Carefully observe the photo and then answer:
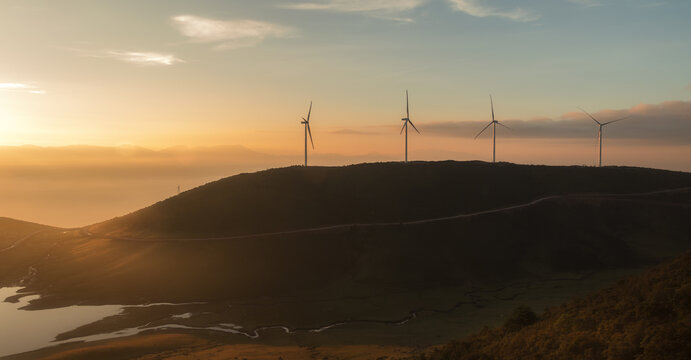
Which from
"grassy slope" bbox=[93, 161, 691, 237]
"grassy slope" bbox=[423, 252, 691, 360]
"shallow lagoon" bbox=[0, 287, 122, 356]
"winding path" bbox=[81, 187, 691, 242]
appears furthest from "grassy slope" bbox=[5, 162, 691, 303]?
"grassy slope" bbox=[423, 252, 691, 360]

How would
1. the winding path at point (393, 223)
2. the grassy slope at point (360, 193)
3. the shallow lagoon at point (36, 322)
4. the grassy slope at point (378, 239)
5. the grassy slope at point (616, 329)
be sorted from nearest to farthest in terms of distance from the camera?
the grassy slope at point (616, 329)
the shallow lagoon at point (36, 322)
the grassy slope at point (378, 239)
the winding path at point (393, 223)
the grassy slope at point (360, 193)

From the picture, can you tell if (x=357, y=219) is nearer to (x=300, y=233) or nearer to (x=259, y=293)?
(x=300, y=233)

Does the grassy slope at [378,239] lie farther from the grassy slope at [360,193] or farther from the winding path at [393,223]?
the winding path at [393,223]

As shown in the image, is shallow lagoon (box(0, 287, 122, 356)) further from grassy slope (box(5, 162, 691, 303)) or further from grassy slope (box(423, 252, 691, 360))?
grassy slope (box(423, 252, 691, 360))

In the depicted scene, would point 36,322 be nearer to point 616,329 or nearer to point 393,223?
point 393,223

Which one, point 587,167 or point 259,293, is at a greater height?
point 587,167

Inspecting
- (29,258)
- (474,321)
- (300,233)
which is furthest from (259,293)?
(29,258)

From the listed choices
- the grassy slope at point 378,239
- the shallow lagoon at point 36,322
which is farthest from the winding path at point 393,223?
the shallow lagoon at point 36,322
